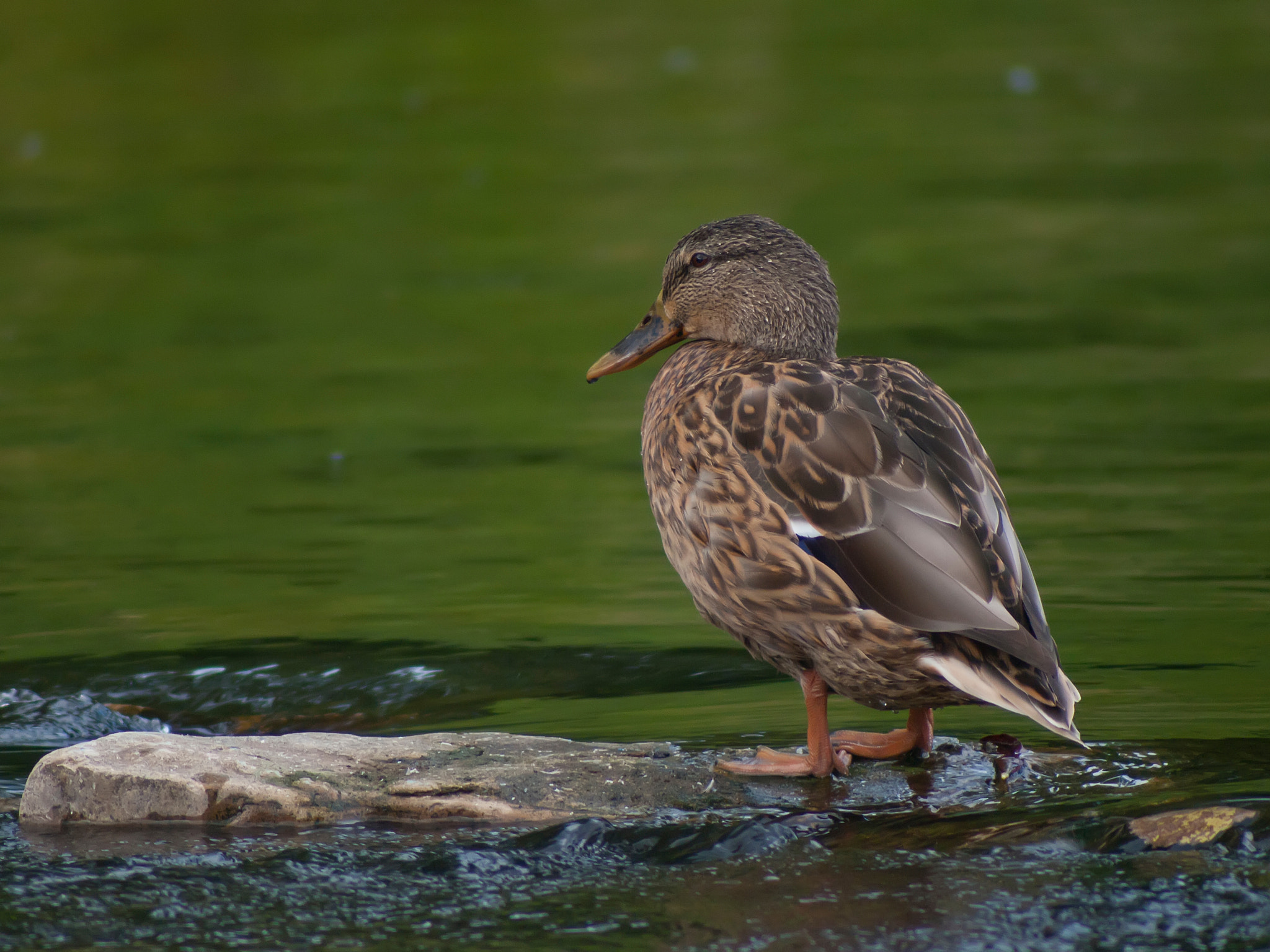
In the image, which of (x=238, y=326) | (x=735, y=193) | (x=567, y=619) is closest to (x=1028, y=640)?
(x=567, y=619)

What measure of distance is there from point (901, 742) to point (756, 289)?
4.73ft

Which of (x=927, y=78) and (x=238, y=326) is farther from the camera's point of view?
(x=927, y=78)

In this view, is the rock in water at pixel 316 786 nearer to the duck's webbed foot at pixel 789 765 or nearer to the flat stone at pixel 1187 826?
the duck's webbed foot at pixel 789 765

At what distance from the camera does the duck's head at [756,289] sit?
5.43 metres

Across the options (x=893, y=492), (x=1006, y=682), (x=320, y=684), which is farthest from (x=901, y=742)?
(x=320, y=684)

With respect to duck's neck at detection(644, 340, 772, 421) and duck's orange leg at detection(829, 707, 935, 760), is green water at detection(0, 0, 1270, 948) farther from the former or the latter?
duck's neck at detection(644, 340, 772, 421)

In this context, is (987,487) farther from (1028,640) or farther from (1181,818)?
(1181,818)

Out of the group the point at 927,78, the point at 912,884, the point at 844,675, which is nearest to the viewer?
the point at 912,884

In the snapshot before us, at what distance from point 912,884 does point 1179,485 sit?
4.40 meters

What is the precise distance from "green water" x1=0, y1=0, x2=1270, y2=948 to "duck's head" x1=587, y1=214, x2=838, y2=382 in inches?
41.6

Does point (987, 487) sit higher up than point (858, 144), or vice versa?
point (858, 144)

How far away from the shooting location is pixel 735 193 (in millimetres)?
14703

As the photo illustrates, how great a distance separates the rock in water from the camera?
4.29 m

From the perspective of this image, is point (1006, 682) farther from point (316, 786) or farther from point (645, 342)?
point (645, 342)
